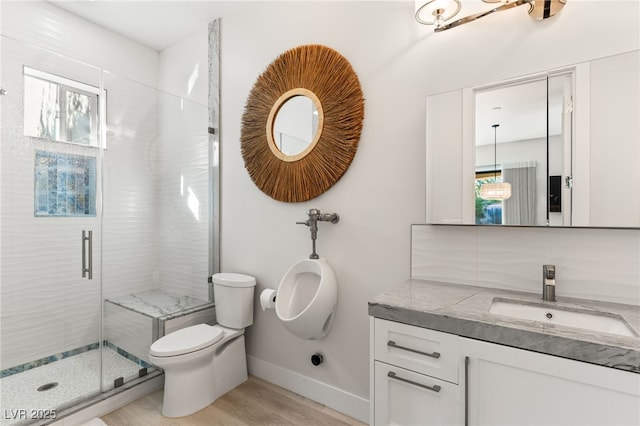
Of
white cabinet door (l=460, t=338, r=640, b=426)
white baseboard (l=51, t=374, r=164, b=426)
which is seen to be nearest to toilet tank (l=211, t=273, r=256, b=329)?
white baseboard (l=51, t=374, r=164, b=426)

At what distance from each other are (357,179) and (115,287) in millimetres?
1828

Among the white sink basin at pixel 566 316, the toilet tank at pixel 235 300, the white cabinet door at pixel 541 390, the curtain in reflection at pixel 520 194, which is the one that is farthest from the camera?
the toilet tank at pixel 235 300

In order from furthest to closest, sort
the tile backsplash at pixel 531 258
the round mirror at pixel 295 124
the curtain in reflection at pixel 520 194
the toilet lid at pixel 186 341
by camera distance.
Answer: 1. the round mirror at pixel 295 124
2. the toilet lid at pixel 186 341
3. the curtain in reflection at pixel 520 194
4. the tile backsplash at pixel 531 258

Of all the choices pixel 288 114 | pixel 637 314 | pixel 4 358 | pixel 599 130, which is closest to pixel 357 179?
pixel 288 114

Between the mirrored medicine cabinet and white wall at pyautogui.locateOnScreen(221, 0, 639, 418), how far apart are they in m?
0.09

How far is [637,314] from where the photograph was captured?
1095mm

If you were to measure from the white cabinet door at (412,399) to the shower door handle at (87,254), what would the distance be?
190cm

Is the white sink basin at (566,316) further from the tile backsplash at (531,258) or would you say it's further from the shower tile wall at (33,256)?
the shower tile wall at (33,256)

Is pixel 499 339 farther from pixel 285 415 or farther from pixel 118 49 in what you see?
pixel 118 49

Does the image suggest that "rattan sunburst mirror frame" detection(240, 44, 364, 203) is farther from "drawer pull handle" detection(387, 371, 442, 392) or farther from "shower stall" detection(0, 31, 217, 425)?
"drawer pull handle" detection(387, 371, 442, 392)

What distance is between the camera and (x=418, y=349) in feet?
3.77

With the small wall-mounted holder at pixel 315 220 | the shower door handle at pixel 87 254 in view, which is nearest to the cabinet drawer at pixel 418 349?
the small wall-mounted holder at pixel 315 220

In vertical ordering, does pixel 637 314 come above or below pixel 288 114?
below

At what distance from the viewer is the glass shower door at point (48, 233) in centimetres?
181
